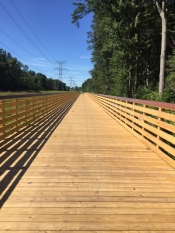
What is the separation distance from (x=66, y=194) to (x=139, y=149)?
3.07 m

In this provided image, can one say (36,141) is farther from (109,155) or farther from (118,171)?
(118,171)

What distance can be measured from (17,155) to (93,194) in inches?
95.0

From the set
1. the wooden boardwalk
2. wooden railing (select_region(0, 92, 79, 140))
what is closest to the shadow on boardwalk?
the wooden boardwalk

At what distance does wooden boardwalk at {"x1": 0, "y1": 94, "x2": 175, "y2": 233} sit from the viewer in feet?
8.92

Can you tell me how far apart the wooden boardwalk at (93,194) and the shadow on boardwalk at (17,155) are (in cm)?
12

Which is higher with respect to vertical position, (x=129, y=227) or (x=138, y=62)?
(x=138, y=62)

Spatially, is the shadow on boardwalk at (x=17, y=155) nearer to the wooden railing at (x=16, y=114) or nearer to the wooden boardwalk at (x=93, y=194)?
the wooden boardwalk at (x=93, y=194)

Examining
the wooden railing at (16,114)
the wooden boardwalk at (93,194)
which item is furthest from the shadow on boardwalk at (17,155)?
the wooden railing at (16,114)

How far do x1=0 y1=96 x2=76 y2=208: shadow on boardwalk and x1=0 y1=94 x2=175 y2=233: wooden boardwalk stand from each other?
123 millimetres

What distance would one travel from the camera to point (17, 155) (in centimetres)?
525

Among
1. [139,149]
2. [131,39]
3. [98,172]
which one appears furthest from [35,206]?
[131,39]

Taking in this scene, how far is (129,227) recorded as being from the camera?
2.67 m

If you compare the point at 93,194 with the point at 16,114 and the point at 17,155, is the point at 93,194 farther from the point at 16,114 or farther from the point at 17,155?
the point at 16,114

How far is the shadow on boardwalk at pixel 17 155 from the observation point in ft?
12.4
